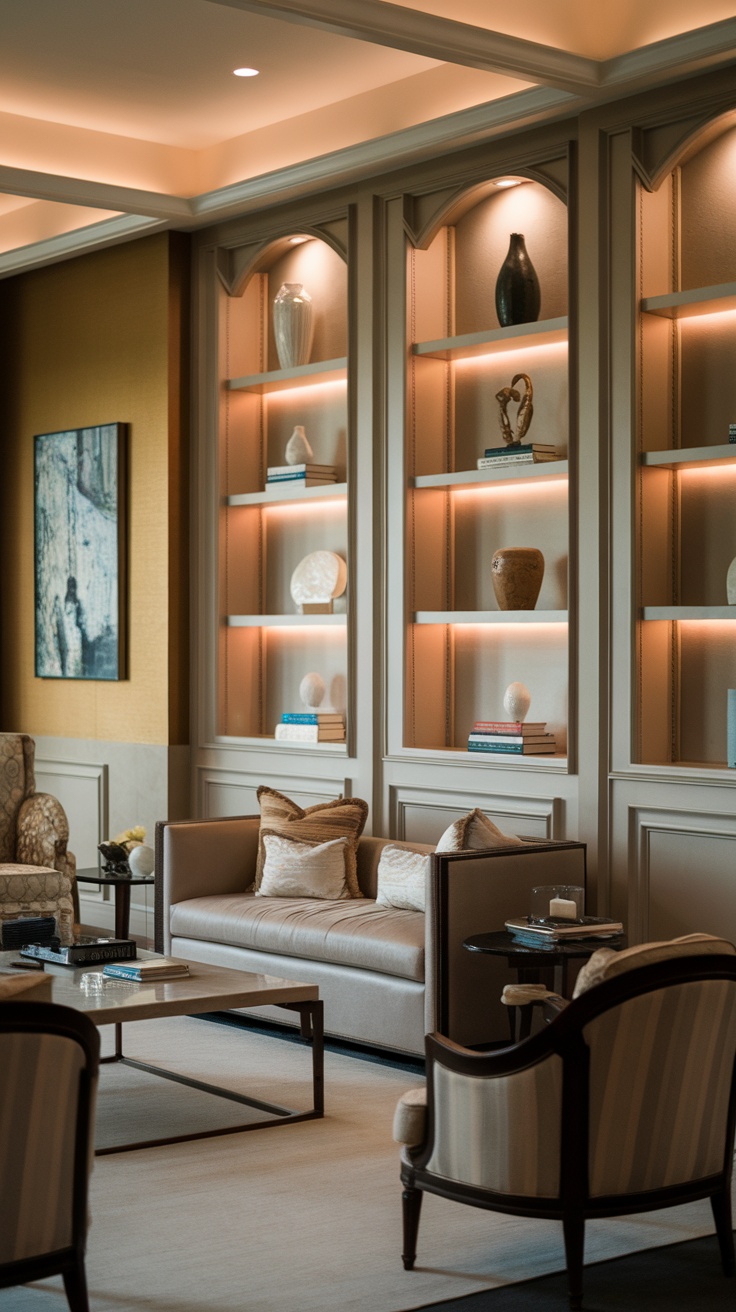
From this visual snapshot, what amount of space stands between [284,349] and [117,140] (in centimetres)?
114

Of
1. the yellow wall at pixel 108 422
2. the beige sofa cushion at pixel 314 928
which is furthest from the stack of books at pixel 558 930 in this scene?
the yellow wall at pixel 108 422

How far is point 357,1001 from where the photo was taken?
5113 mm

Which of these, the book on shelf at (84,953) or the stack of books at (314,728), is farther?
the stack of books at (314,728)

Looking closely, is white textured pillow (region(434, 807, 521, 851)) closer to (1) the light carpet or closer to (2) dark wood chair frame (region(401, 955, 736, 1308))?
(1) the light carpet

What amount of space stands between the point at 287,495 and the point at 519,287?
1.49m

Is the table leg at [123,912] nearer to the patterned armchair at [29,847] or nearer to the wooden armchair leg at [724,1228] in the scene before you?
the patterned armchair at [29,847]

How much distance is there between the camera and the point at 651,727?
5227mm

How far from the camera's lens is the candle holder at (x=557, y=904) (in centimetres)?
459

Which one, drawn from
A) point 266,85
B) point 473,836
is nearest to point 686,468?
point 473,836

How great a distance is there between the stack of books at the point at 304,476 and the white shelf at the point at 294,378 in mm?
385

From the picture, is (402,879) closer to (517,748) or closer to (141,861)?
(517,748)

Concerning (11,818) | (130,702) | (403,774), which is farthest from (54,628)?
(403,774)

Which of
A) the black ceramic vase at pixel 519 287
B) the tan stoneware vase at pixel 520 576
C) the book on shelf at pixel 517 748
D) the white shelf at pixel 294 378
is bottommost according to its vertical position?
the book on shelf at pixel 517 748

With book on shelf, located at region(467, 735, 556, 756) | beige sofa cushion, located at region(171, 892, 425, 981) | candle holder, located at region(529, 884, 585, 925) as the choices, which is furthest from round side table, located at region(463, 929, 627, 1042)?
book on shelf, located at region(467, 735, 556, 756)
